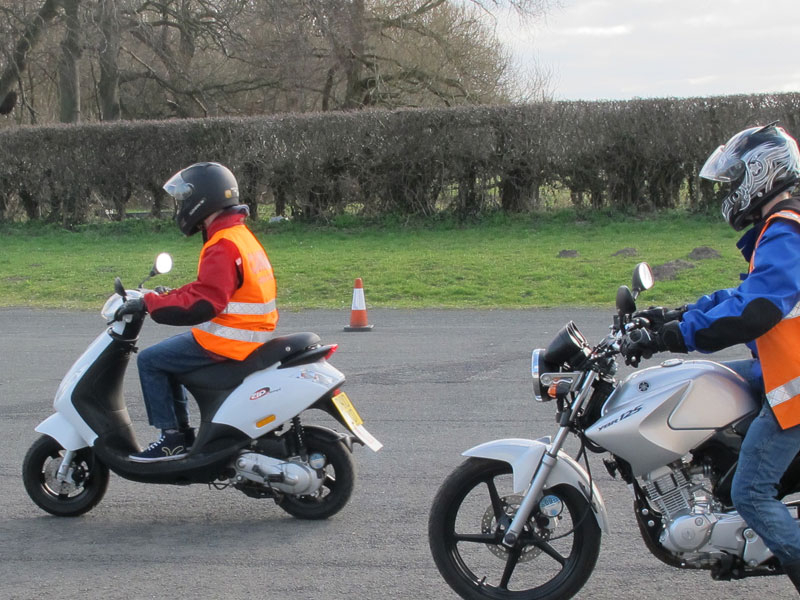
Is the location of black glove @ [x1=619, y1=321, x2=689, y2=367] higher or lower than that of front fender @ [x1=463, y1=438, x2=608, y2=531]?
higher

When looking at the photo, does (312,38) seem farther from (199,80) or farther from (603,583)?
(603,583)

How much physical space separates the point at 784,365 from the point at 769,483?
1.42 feet

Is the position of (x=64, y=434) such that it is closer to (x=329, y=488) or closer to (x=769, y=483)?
(x=329, y=488)

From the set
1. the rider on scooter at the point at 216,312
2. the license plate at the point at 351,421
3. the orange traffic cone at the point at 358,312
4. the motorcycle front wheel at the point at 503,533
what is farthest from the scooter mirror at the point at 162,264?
the orange traffic cone at the point at 358,312

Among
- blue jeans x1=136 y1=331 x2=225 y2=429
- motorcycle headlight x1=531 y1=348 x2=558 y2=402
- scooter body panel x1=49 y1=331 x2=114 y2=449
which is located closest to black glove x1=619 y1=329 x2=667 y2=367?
motorcycle headlight x1=531 y1=348 x2=558 y2=402

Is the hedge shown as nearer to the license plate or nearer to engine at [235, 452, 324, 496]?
the license plate

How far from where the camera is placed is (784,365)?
363cm

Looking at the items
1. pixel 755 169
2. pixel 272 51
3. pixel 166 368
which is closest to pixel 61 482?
pixel 166 368

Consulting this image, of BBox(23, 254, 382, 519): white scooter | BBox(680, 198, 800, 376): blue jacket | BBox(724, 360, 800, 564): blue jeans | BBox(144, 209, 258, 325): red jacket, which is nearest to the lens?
BBox(680, 198, 800, 376): blue jacket

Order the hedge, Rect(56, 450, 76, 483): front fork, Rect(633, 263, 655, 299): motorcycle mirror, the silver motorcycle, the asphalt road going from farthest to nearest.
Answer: the hedge, Rect(56, 450, 76, 483): front fork, the asphalt road, Rect(633, 263, 655, 299): motorcycle mirror, the silver motorcycle

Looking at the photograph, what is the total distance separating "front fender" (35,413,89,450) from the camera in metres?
5.40

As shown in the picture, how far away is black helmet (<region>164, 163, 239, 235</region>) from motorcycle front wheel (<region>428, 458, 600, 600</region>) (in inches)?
82.9

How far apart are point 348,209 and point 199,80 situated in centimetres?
1373

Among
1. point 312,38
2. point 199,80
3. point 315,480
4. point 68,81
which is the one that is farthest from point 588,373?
point 199,80
